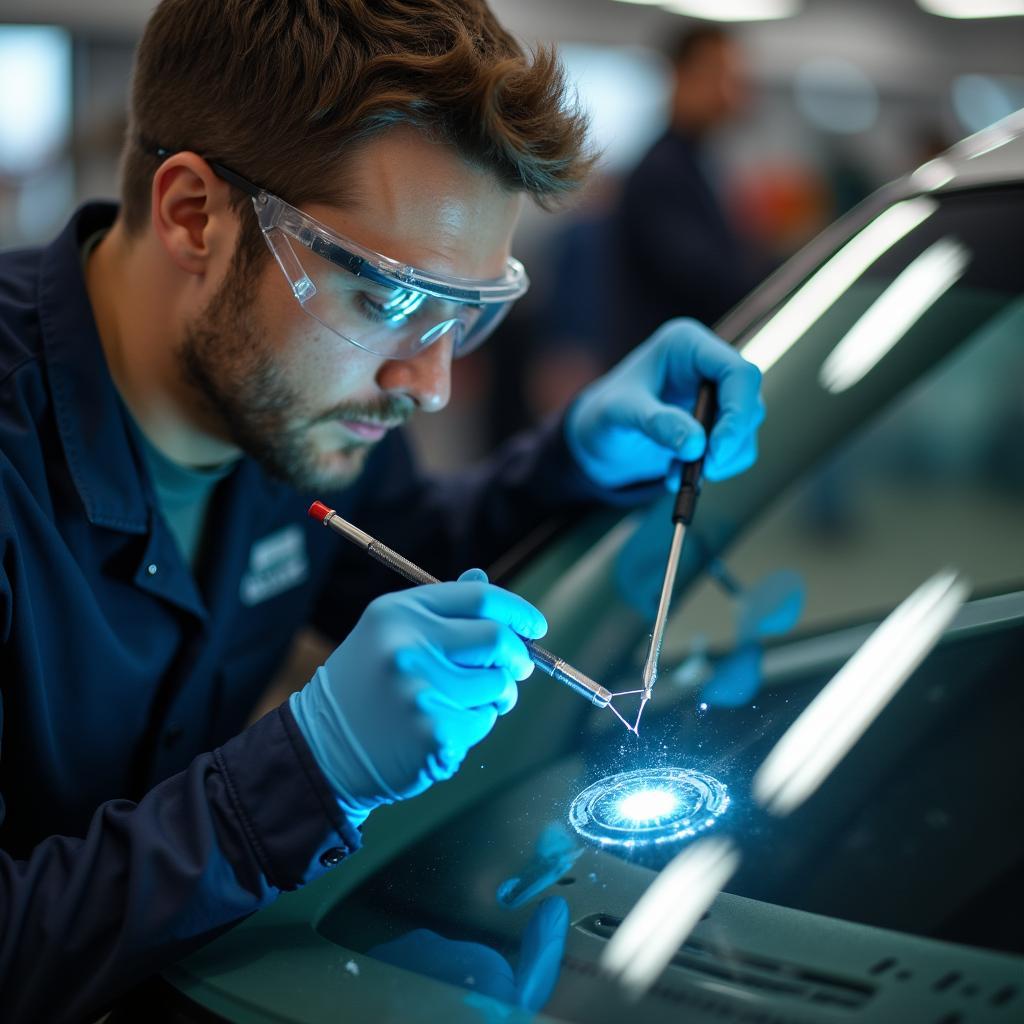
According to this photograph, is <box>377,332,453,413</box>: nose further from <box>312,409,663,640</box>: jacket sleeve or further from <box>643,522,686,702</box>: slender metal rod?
<box>312,409,663,640</box>: jacket sleeve

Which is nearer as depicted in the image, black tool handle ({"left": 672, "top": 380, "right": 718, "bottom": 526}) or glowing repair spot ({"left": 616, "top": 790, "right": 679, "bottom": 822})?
glowing repair spot ({"left": 616, "top": 790, "right": 679, "bottom": 822})

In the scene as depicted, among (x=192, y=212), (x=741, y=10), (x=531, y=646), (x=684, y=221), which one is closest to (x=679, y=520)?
(x=531, y=646)

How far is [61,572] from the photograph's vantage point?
47.0 inches

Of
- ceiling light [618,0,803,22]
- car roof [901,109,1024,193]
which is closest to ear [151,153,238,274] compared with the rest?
car roof [901,109,1024,193]

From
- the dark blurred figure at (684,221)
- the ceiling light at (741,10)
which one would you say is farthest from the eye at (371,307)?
the ceiling light at (741,10)

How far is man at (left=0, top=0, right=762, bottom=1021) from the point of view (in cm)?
92

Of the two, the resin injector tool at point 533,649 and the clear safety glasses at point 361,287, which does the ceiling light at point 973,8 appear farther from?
the resin injector tool at point 533,649

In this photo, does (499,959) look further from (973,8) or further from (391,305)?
(973,8)

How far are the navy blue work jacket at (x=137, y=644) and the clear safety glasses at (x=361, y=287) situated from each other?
0.29 meters

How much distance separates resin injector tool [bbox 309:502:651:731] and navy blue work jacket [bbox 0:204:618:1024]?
19 centimetres

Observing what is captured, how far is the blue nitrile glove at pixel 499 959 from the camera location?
2.60 ft

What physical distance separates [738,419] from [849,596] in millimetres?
1036

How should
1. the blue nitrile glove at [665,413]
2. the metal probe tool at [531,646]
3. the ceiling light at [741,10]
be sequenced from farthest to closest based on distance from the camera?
the ceiling light at [741,10] < the blue nitrile glove at [665,413] < the metal probe tool at [531,646]

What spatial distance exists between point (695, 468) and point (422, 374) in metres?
0.36
